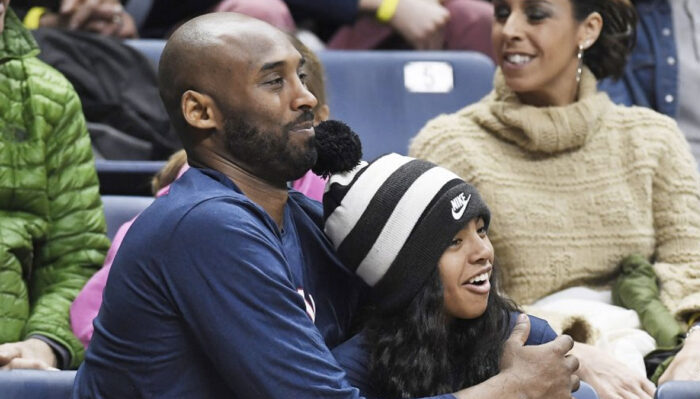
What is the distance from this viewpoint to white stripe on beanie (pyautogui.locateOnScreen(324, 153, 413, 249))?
1.77 meters

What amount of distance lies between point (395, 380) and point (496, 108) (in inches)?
42.8

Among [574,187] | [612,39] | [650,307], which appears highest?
[612,39]

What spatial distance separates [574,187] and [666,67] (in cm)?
95

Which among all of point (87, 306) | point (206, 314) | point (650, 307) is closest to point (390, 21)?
point (650, 307)

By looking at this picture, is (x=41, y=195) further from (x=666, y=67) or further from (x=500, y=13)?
(x=666, y=67)

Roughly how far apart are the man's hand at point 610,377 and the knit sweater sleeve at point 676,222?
1.10 ft

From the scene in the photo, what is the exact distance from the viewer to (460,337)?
181cm

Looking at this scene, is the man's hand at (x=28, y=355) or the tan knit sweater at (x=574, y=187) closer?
the man's hand at (x=28, y=355)

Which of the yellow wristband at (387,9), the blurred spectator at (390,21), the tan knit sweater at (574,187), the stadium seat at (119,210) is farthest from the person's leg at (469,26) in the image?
the stadium seat at (119,210)

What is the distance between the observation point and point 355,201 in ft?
5.82

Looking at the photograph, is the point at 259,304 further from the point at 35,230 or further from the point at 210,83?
the point at 35,230

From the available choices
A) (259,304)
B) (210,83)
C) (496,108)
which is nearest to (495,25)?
(496,108)

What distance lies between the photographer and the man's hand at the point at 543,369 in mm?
1670

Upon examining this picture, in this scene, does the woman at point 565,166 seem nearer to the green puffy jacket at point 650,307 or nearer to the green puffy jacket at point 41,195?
the green puffy jacket at point 650,307
